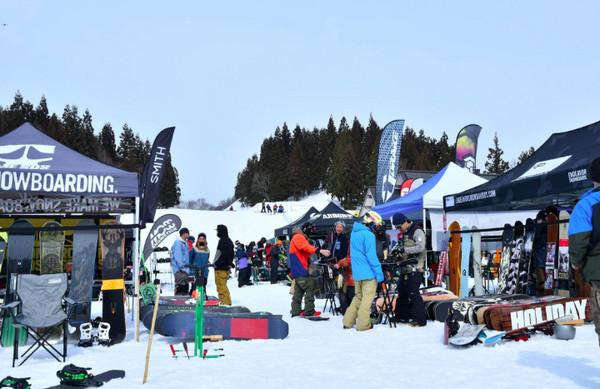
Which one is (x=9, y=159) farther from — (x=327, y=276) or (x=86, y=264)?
(x=327, y=276)

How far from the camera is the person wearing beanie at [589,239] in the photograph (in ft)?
13.1

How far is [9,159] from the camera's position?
8578 mm

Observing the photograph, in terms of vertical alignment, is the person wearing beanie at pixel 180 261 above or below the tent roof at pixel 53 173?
below

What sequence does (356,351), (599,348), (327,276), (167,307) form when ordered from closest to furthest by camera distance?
(599,348) < (356,351) < (167,307) < (327,276)

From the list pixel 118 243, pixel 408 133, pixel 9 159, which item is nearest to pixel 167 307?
pixel 118 243

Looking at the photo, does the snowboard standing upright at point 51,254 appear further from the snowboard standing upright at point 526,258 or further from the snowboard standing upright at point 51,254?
the snowboard standing upright at point 526,258

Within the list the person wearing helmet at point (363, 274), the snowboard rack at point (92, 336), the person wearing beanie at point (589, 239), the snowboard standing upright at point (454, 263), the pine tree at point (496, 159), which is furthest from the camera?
the pine tree at point (496, 159)

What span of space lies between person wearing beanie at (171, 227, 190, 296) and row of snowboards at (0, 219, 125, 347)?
3539 mm

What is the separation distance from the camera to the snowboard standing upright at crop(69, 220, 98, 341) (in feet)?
24.9

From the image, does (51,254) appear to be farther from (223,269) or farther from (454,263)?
(454,263)

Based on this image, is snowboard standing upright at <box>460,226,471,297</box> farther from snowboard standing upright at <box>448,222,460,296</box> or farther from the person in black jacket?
the person in black jacket

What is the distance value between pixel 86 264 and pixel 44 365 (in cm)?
196

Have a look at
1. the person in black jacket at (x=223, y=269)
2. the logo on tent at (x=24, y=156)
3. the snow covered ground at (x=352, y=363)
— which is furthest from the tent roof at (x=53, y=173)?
the person in black jacket at (x=223, y=269)

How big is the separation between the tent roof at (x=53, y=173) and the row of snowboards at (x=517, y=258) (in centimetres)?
620
